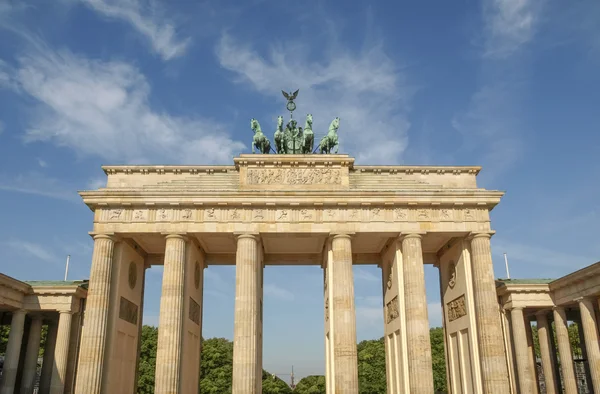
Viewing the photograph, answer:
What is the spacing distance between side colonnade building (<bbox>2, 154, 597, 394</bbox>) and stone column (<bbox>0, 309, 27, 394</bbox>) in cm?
421

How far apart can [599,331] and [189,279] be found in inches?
1043

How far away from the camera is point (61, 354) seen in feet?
107

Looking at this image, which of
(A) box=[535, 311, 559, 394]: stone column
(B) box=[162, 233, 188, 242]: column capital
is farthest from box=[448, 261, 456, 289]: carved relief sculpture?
(B) box=[162, 233, 188, 242]: column capital

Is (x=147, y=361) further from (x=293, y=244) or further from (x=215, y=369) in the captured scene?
(x=293, y=244)

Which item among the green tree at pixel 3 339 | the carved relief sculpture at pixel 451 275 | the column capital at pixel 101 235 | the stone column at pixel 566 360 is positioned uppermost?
the column capital at pixel 101 235

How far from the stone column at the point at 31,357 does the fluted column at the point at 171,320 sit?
10157 millimetres

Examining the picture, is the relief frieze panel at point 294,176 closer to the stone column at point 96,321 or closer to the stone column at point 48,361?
the stone column at point 96,321

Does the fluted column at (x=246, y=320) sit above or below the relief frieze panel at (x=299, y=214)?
below

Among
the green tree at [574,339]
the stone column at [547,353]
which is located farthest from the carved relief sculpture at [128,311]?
the green tree at [574,339]

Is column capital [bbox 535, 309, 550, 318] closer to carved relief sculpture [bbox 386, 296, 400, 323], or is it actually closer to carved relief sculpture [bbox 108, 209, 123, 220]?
carved relief sculpture [bbox 386, 296, 400, 323]

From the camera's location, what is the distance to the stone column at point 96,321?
28.5m

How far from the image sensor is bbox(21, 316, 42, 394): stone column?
32781 millimetres

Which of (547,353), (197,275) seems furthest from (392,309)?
(197,275)

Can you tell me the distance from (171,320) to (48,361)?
1212cm
